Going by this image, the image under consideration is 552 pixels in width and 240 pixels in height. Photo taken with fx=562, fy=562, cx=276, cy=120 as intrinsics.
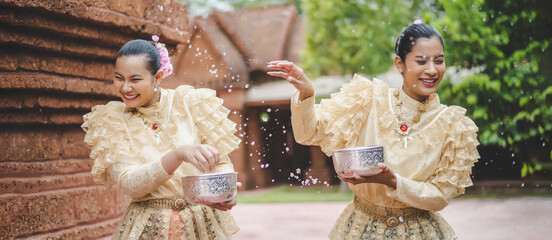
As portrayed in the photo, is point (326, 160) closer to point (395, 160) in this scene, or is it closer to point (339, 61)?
point (339, 61)

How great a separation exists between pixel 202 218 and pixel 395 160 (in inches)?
35.2

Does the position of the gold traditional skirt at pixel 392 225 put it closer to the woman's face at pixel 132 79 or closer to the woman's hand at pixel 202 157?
the woman's hand at pixel 202 157

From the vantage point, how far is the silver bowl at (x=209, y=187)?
2.11 m

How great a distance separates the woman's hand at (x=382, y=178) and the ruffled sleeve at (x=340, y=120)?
1.11 feet

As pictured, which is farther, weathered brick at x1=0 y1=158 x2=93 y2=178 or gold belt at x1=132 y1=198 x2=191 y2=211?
weathered brick at x1=0 y1=158 x2=93 y2=178

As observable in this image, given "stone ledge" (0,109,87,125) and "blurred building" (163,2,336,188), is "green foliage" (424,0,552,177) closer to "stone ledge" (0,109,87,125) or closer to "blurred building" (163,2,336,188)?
"blurred building" (163,2,336,188)

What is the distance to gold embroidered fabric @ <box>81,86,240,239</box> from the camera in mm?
2422

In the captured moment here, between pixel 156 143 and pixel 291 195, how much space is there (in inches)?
550

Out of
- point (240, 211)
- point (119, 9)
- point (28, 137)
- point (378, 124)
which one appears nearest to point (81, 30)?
point (119, 9)

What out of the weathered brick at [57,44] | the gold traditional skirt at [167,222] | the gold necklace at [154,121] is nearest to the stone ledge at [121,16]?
the weathered brick at [57,44]

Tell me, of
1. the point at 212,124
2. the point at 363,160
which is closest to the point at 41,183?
the point at 212,124

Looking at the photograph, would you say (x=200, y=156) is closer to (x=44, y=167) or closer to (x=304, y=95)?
(x=304, y=95)

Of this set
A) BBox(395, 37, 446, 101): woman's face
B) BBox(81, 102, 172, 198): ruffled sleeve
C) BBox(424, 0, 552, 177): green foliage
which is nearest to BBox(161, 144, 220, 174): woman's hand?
BBox(81, 102, 172, 198): ruffled sleeve

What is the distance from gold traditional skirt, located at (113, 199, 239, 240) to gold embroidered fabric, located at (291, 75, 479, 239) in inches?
22.4
